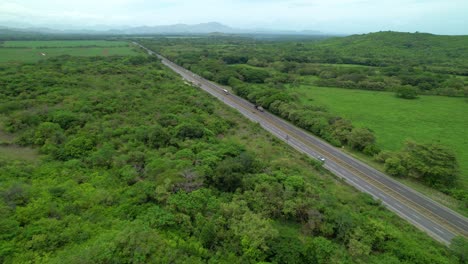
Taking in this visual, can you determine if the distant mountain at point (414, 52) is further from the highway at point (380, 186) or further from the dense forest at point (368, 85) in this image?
the highway at point (380, 186)

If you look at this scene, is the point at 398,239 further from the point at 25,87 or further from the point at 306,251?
the point at 25,87

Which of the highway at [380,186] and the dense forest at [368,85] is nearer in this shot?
the highway at [380,186]

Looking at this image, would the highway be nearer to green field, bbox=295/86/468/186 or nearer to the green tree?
the green tree

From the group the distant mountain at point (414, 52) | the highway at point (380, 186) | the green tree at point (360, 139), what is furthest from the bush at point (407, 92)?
the distant mountain at point (414, 52)

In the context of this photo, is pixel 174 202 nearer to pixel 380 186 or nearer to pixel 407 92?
pixel 380 186

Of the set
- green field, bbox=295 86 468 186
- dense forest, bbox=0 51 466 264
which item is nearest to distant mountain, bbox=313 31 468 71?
green field, bbox=295 86 468 186

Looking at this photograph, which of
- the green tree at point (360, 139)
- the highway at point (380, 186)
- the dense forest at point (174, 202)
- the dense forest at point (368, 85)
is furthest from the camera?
the green tree at point (360, 139)

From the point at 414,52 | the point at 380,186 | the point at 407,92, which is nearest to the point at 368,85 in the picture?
the point at 407,92

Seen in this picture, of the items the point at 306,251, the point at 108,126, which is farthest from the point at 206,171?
the point at 108,126
